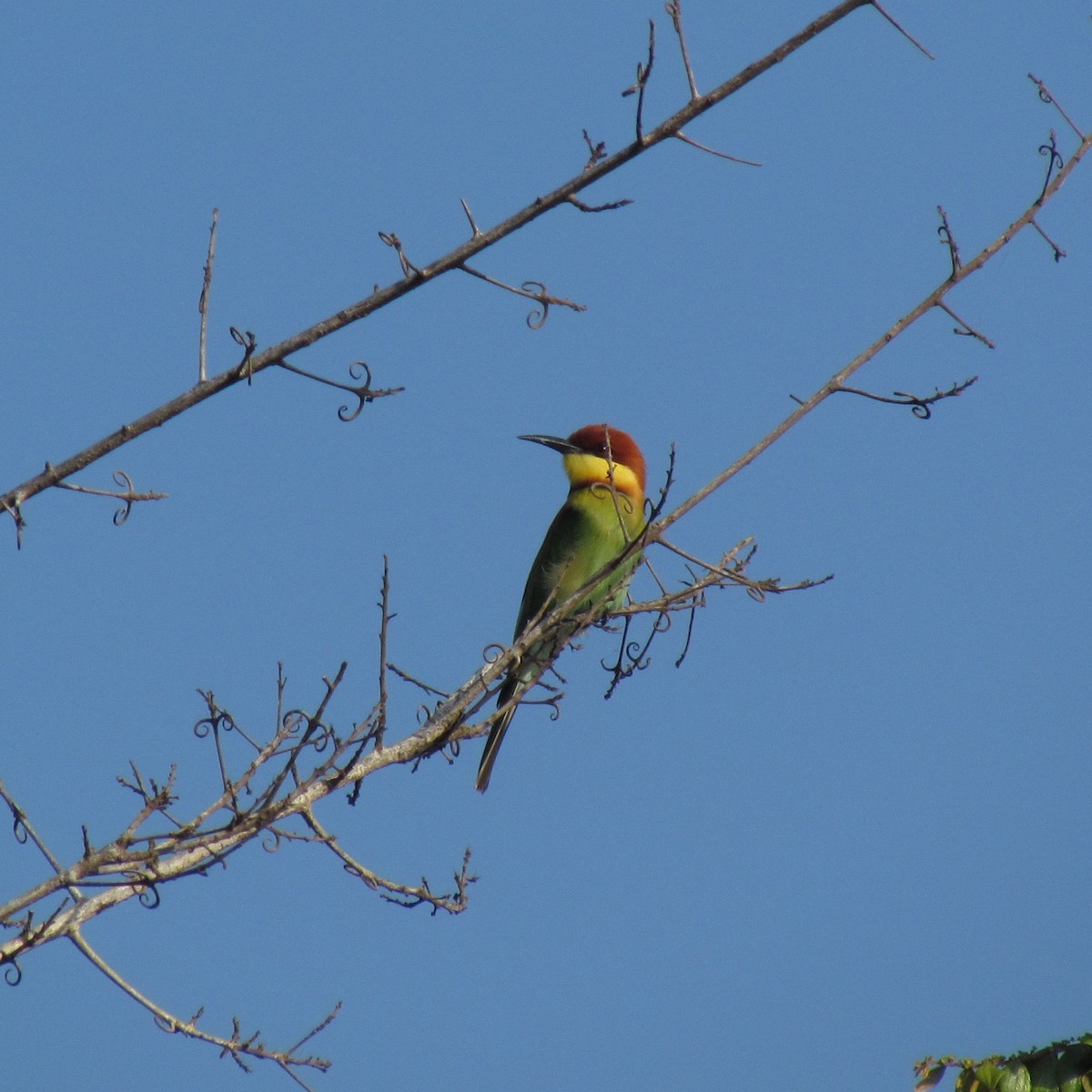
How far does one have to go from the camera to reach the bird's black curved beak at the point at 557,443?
6.58 m

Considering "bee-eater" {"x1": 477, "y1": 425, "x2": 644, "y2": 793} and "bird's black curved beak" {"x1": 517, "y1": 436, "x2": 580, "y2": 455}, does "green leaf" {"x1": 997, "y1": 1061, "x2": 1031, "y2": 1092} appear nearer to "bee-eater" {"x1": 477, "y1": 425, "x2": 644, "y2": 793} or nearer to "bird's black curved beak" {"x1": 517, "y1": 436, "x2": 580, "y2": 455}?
"bee-eater" {"x1": 477, "y1": 425, "x2": 644, "y2": 793}

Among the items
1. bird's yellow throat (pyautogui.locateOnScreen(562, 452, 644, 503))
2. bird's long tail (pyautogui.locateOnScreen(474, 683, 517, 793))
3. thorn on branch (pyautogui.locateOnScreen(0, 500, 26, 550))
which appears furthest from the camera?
bird's yellow throat (pyautogui.locateOnScreen(562, 452, 644, 503))

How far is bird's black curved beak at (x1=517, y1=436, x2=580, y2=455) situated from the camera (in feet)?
21.6

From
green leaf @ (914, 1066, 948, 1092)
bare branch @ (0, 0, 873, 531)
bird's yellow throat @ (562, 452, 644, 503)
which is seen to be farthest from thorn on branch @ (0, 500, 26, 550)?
bird's yellow throat @ (562, 452, 644, 503)

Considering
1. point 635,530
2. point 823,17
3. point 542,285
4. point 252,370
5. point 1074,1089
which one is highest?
point 635,530

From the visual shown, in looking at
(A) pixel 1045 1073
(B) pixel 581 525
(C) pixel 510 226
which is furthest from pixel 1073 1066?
(B) pixel 581 525

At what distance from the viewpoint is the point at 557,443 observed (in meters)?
6.59

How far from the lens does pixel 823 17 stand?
2898 millimetres

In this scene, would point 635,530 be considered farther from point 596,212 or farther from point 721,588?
point 596,212

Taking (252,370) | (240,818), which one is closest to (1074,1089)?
(240,818)

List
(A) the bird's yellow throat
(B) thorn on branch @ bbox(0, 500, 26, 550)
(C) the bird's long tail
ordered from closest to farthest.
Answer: (B) thorn on branch @ bbox(0, 500, 26, 550) → (C) the bird's long tail → (A) the bird's yellow throat

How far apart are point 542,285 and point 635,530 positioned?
310 centimetres

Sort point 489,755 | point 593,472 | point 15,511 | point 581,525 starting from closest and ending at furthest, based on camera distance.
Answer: point 15,511 < point 489,755 < point 581,525 < point 593,472

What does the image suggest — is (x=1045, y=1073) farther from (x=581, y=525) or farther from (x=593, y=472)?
(x=593, y=472)
